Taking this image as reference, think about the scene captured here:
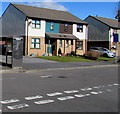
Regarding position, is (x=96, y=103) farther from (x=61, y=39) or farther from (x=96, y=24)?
(x=96, y=24)

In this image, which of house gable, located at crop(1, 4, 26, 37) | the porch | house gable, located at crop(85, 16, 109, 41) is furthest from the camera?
house gable, located at crop(85, 16, 109, 41)

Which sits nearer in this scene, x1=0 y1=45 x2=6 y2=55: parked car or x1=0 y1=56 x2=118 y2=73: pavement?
x1=0 y1=56 x2=118 y2=73: pavement

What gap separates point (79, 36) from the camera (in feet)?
113

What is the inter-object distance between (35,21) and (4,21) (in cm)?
866

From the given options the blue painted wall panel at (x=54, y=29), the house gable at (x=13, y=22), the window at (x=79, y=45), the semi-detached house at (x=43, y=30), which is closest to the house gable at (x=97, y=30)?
the semi-detached house at (x=43, y=30)

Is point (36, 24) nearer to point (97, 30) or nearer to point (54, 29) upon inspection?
point (54, 29)

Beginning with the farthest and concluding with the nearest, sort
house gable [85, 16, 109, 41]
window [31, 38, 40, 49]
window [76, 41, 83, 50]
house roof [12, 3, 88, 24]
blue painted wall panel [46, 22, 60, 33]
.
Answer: house gable [85, 16, 109, 41], window [76, 41, 83, 50], blue painted wall panel [46, 22, 60, 33], house roof [12, 3, 88, 24], window [31, 38, 40, 49]

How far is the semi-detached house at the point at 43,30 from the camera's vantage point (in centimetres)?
2894

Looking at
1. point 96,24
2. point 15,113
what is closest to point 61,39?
point 96,24

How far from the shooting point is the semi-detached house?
28938 mm

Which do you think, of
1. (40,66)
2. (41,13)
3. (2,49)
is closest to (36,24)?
(41,13)

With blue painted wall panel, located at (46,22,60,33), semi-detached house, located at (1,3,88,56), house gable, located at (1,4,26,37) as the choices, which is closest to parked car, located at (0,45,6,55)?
semi-detached house, located at (1,3,88,56)

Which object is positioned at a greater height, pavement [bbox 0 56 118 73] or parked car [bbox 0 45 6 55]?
parked car [bbox 0 45 6 55]

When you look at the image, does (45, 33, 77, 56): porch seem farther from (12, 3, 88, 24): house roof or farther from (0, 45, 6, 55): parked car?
(0, 45, 6, 55): parked car
